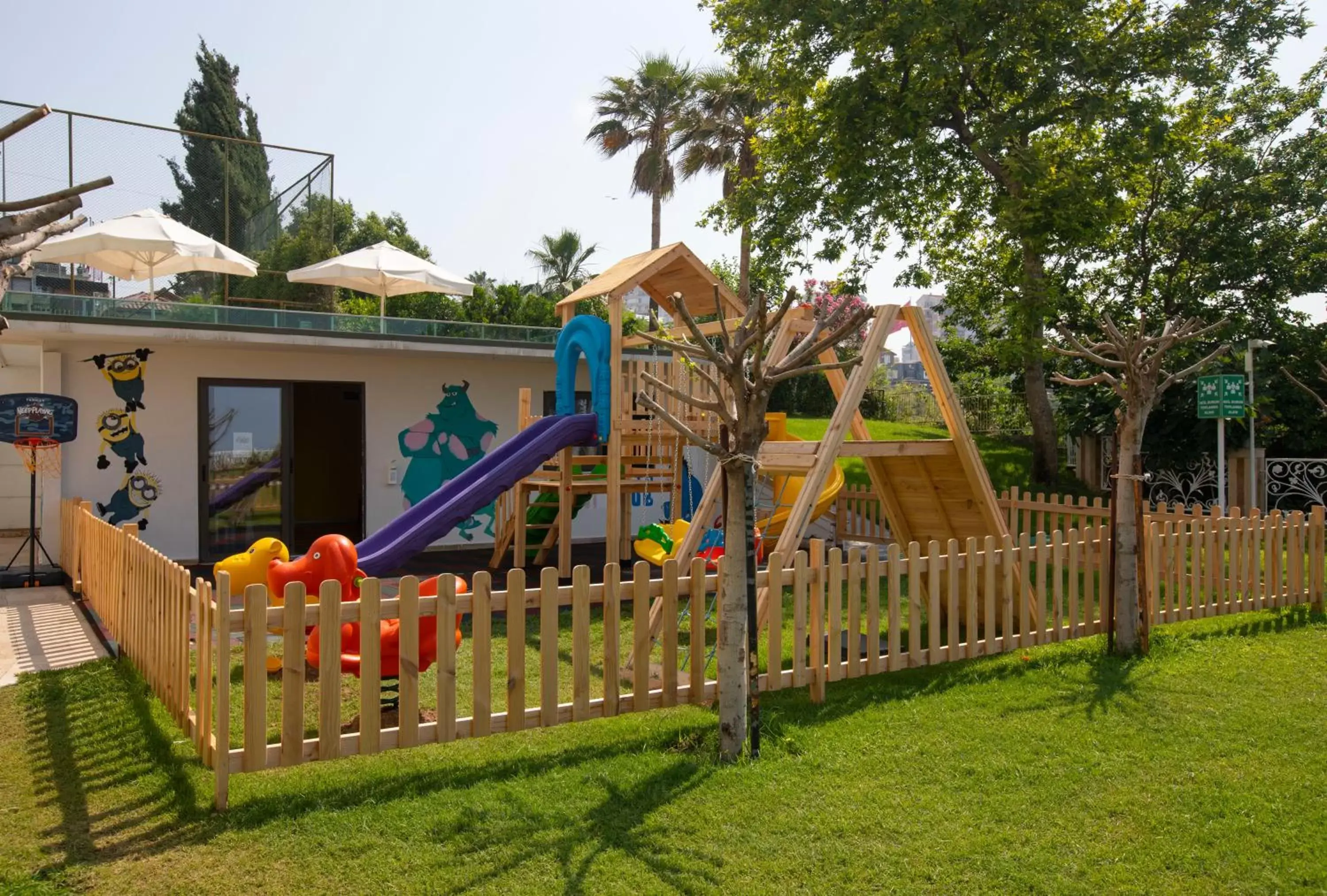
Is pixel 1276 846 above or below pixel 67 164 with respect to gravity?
below

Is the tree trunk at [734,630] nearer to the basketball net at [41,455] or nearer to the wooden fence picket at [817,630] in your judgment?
the wooden fence picket at [817,630]

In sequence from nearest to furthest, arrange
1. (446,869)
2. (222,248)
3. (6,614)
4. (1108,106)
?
(446,869)
(6,614)
(222,248)
(1108,106)

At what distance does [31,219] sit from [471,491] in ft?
25.2

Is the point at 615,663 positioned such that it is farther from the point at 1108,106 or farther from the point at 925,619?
the point at 1108,106

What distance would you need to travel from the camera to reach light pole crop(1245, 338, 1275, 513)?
14484 mm

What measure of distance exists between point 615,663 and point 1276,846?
310cm

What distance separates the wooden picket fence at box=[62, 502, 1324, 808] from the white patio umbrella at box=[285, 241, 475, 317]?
637cm

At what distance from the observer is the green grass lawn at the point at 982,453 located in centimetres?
1950

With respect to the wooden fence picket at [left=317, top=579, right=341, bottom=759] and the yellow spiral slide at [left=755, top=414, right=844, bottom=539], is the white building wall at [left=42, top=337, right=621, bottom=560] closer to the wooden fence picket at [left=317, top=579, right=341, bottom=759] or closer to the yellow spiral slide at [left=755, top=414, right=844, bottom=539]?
the yellow spiral slide at [left=755, top=414, right=844, bottom=539]

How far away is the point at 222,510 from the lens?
1286 centimetres

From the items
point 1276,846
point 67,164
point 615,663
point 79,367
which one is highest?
point 67,164

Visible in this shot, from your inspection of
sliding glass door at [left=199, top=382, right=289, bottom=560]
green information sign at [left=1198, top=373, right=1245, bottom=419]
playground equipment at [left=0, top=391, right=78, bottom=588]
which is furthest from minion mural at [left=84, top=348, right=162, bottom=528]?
green information sign at [left=1198, top=373, right=1245, bottom=419]

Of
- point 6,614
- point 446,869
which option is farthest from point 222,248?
point 446,869

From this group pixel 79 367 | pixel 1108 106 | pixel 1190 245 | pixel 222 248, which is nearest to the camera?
pixel 79 367
